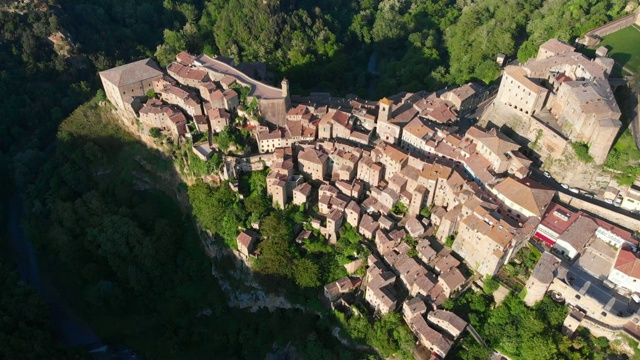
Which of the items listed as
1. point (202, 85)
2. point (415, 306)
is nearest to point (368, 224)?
point (415, 306)

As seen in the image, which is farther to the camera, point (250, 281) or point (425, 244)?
point (250, 281)

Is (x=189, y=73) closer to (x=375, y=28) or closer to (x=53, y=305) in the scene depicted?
(x=53, y=305)

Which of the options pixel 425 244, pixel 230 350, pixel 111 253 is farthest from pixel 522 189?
pixel 111 253

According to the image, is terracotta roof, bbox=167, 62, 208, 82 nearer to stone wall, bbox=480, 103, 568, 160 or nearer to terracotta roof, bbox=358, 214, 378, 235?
terracotta roof, bbox=358, 214, 378, 235

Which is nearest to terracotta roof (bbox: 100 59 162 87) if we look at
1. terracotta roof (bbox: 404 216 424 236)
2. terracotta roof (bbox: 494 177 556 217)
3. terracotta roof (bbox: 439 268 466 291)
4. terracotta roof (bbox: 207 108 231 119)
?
terracotta roof (bbox: 207 108 231 119)

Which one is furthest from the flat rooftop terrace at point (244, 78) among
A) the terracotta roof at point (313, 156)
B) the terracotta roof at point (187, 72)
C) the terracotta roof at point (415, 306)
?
the terracotta roof at point (415, 306)

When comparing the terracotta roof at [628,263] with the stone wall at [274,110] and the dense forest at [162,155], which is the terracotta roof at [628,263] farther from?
the stone wall at [274,110]

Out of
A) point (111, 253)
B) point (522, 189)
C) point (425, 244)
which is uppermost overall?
point (522, 189)

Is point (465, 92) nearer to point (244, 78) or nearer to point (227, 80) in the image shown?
point (244, 78)
